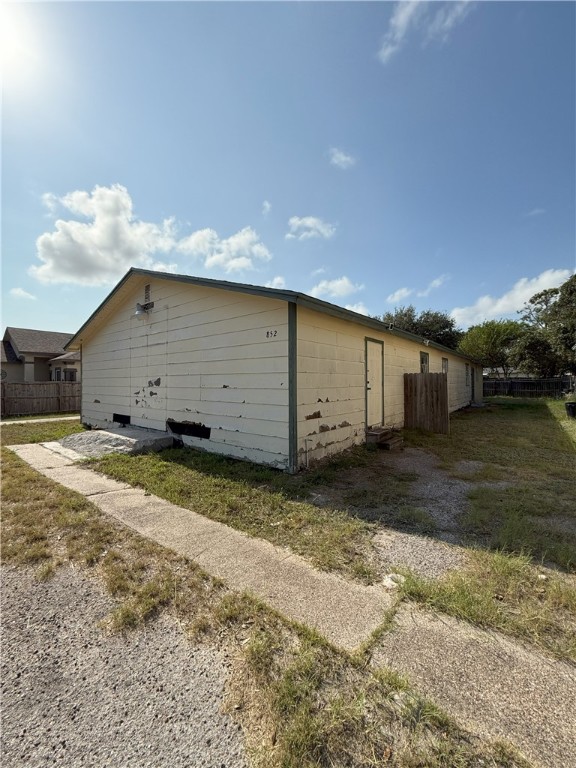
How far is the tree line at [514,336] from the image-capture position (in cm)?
2161

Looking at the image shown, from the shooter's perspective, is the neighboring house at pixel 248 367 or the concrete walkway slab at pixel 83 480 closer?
the concrete walkway slab at pixel 83 480

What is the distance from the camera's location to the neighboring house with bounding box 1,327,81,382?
19.9 metres

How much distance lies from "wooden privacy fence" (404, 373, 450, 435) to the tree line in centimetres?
1419

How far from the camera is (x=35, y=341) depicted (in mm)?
20906

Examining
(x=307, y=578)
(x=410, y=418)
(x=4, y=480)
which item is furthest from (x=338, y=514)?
(x=410, y=418)

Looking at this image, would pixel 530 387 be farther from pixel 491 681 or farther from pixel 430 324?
pixel 491 681

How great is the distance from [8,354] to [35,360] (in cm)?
191

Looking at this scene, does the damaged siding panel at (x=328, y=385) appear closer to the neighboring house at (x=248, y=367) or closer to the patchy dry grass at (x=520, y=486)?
the neighboring house at (x=248, y=367)

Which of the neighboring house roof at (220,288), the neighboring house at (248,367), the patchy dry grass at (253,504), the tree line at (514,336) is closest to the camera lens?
the patchy dry grass at (253,504)

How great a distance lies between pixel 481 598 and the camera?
2.07 m

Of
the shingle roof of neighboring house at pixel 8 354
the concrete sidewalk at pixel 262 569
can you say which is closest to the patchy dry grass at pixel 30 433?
the concrete sidewalk at pixel 262 569

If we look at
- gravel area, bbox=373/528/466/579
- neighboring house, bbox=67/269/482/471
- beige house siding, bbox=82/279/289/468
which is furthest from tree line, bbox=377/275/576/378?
gravel area, bbox=373/528/466/579

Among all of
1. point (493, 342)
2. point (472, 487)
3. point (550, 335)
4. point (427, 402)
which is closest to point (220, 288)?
point (472, 487)

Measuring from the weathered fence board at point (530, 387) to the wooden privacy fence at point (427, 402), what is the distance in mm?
20265
